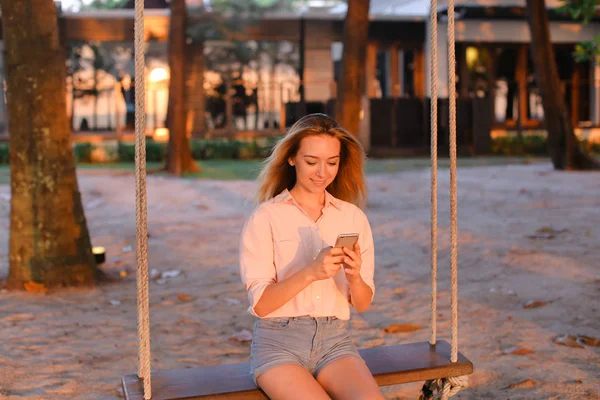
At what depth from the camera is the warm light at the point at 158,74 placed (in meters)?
20.9

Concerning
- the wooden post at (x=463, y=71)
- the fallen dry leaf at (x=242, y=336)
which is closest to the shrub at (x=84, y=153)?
the wooden post at (x=463, y=71)

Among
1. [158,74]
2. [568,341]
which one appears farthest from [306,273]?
[158,74]

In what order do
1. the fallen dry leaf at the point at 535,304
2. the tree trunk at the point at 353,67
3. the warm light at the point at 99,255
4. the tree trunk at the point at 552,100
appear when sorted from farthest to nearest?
1. the tree trunk at the point at 552,100
2. the tree trunk at the point at 353,67
3. the warm light at the point at 99,255
4. the fallen dry leaf at the point at 535,304

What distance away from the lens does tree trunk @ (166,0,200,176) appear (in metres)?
13.3

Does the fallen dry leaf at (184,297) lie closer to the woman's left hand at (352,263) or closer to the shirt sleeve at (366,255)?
the shirt sleeve at (366,255)

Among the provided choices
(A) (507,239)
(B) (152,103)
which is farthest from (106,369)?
(B) (152,103)

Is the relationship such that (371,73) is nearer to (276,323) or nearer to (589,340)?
(589,340)

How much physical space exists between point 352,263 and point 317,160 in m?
0.42

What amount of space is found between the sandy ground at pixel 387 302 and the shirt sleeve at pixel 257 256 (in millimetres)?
1288

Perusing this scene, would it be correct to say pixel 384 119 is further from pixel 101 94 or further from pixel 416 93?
pixel 101 94

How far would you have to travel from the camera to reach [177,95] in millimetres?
13305

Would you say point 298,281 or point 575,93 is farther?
point 575,93

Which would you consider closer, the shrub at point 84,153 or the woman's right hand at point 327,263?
the woman's right hand at point 327,263

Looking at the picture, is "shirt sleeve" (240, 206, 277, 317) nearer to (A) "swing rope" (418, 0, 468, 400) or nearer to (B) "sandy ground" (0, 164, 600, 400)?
(A) "swing rope" (418, 0, 468, 400)
